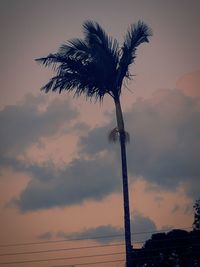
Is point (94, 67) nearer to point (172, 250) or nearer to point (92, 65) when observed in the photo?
point (92, 65)

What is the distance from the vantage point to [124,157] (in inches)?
834

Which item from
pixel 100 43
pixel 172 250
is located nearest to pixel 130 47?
pixel 100 43

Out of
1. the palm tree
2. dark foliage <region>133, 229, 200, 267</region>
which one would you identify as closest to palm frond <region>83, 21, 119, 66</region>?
the palm tree

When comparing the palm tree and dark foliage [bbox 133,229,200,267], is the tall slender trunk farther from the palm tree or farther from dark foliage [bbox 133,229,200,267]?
dark foliage [bbox 133,229,200,267]

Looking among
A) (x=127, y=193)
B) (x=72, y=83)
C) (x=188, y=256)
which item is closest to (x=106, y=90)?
(x=72, y=83)

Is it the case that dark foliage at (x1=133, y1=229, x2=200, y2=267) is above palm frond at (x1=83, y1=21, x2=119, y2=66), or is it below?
below

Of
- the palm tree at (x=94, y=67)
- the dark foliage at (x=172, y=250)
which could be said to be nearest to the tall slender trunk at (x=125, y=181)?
the palm tree at (x=94, y=67)

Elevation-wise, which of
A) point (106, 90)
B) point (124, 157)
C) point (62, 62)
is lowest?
point (124, 157)

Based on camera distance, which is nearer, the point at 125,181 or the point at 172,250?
the point at 125,181

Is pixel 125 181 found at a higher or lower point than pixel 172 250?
higher

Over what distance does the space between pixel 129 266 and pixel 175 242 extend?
17.6 meters

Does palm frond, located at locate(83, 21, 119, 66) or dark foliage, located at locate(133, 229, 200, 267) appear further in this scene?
dark foliage, located at locate(133, 229, 200, 267)

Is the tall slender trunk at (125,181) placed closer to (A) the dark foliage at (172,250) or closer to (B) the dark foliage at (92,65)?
(B) the dark foliage at (92,65)

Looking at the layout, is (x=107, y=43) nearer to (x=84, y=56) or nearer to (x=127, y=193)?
(x=84, y=56)
